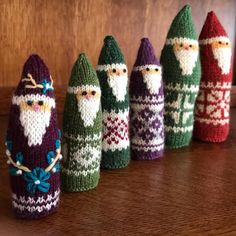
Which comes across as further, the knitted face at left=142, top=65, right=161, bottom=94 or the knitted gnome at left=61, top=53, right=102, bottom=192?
the knitted face at left=142, top=65, right=161, bottom=94

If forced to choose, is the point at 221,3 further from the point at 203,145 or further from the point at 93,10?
the point at 203,145

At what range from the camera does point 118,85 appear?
1.98 feet

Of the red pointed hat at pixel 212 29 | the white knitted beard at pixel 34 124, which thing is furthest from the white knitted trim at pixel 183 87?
the white knitted beard at pixel 34 124

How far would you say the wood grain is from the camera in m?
0.87

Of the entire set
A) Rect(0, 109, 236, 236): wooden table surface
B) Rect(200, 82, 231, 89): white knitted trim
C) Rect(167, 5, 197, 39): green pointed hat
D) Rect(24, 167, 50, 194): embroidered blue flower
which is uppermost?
Rect(167, 5, 197, 39): green pointed hat

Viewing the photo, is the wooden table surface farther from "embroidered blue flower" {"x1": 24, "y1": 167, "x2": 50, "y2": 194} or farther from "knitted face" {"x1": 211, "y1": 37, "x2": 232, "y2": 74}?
"knitted face" {"x1": 211, "y1": 37, "x2": 232, "y2": 74}

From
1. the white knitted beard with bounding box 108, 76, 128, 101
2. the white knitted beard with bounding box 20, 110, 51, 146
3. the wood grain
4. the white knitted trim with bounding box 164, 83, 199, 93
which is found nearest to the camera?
the white knitted beard with bounding box 20, 110, 51, 146

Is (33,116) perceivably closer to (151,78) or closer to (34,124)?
(34,124)

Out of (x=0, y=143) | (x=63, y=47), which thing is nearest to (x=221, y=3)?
(x=63, y=47)

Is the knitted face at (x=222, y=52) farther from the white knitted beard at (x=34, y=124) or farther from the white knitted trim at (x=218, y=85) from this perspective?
the white knitted beard at (x=34, y=124)

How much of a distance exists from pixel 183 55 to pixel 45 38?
0.35m

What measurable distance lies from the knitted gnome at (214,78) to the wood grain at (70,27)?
26 centimetres

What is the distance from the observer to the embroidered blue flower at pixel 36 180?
47 cm

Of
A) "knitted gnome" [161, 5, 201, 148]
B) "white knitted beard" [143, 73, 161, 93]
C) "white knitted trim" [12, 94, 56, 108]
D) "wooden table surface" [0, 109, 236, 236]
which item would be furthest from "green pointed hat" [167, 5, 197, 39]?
"white knitted trim" [12, 94, 56, 108]
